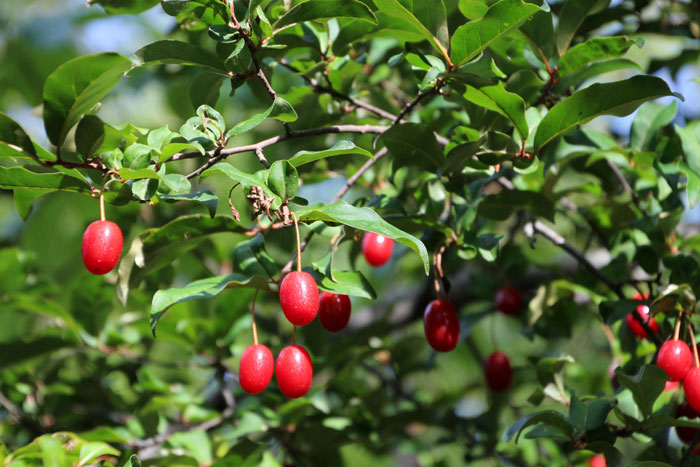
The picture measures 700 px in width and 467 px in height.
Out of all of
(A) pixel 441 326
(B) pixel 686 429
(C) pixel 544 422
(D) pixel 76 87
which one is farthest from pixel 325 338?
(D) pixel 76 87

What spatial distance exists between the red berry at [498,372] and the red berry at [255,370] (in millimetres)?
934

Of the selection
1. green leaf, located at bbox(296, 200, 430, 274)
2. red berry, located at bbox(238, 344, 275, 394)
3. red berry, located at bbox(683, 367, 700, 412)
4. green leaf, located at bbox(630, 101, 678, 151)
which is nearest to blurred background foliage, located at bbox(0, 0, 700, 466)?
green leaf, located at bbox(630, 101, 678, 151)

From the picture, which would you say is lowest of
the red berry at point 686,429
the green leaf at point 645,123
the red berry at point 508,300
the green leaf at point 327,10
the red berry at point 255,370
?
the red berry at point 508,300

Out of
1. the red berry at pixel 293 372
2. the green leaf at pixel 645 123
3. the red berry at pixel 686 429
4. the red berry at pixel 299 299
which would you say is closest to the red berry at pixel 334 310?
the red berry at pixel 293 372

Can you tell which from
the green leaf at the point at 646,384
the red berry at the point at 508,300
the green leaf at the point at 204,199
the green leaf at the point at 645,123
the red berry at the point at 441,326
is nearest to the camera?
the green leaf at the point at 204,199

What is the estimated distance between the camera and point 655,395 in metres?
1.33

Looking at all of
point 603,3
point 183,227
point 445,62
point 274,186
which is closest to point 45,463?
point 183,227

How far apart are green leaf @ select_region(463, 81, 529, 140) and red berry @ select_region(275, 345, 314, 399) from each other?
0.54 m

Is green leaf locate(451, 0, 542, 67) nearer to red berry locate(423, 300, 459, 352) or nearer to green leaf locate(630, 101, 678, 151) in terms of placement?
red berry locate(423, 300, 459, 352)

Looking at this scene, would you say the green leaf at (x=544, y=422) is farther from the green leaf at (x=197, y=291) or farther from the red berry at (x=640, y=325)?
the green leaf at (x=197, y=291)

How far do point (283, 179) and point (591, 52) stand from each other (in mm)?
700

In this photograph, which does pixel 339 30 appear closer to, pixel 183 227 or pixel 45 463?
pixel 183 227

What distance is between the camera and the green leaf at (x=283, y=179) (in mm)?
1131

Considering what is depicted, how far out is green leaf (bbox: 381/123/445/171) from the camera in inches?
53.0
